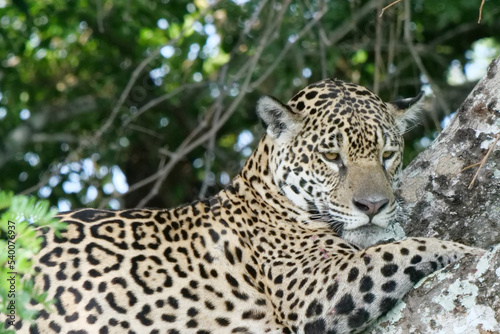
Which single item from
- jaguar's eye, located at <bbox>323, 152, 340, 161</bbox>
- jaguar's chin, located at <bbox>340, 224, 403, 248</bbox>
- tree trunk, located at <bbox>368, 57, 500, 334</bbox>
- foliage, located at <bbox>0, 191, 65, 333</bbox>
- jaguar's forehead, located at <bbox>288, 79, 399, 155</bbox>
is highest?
foliage, located at <bbox>0, 191, 65, 333</bbox>

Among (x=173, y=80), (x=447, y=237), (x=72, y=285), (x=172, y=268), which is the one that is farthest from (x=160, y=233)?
(x=173, y=80)

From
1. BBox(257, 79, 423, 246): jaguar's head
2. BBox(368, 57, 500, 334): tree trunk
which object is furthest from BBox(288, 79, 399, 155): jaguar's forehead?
BBox(368, 57, 500, 334): tree trunk

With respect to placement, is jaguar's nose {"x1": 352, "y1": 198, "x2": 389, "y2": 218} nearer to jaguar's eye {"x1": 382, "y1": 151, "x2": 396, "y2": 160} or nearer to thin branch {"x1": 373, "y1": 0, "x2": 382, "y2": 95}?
jaguar's eye {"x1": 382, "y1": 151, "x2": 396, "y2": 160}

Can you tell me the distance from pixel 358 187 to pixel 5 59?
22.3ft

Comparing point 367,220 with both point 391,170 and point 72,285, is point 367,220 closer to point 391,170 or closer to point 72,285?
point 391,170

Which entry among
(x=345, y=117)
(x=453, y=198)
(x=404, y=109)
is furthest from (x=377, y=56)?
(x=453, y=198)

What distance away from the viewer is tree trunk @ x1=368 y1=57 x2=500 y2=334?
4820 millimetres

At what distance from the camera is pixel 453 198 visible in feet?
18.7

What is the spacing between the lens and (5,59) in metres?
11.3

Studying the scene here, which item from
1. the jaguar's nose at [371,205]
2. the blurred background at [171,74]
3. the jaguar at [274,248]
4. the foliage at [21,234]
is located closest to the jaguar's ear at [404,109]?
the jaguar at [274,248]

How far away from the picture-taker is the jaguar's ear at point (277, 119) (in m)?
6.38

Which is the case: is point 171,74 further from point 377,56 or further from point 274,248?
point 274,248

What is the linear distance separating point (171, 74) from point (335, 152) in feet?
15.8

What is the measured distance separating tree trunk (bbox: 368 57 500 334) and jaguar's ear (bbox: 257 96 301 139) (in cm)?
91
